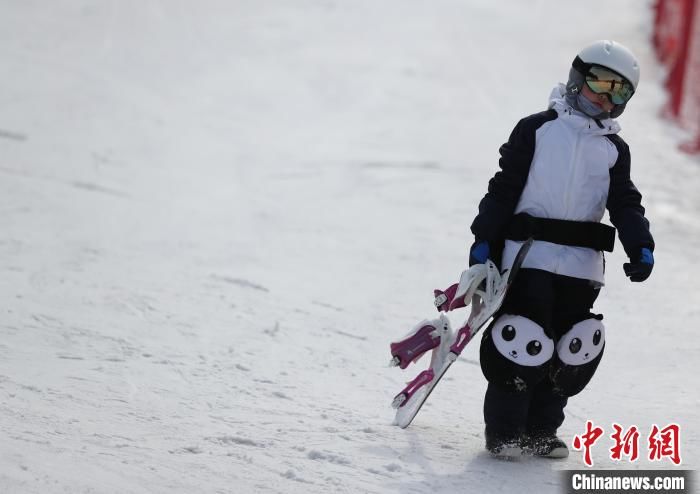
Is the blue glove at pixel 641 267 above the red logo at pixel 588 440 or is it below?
above

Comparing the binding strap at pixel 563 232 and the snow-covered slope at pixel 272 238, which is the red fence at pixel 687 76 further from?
the binding strap at pixel 563 232

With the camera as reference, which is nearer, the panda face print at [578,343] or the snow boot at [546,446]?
the panda face print at [578,343]

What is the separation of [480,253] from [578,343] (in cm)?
47

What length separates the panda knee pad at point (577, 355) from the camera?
4277mm

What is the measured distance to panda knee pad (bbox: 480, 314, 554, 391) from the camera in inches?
166

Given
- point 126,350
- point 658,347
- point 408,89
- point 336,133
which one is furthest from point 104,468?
point 408,89

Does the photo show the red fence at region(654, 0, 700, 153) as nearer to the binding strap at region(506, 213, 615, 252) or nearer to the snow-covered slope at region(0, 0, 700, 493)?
the snow-covered slope at region(0, 0, 700, 493)

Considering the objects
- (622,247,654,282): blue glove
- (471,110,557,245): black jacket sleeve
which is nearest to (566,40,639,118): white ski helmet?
(471,110,557,245): black jacket sleeve

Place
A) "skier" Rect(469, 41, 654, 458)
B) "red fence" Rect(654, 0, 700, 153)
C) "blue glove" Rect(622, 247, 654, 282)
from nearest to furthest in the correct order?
"blue glove" Rect(622, 247, 654, 282)
"skier" Rect(469, 41, 654, 458)
"red fence" Rect(654, 0, 700, 153)

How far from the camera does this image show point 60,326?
538 centimetres

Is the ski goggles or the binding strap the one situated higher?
the ski goggles

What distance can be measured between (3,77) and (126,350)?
234 inches

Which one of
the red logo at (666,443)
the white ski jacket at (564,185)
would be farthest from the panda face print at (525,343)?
the red logo at (666,443)

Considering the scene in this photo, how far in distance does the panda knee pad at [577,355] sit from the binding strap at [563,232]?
28cm
